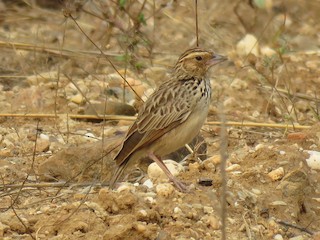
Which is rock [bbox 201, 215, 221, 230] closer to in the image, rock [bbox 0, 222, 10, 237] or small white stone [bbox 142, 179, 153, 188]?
small white stone [bbox 142, 179, 153, 188]

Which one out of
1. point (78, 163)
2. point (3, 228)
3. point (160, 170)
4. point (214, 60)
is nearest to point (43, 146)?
point (78, 163)

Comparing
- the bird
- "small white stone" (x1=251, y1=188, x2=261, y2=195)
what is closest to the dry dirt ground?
"small white stone" (x1=251, y1=188, x2=261, y2=195)

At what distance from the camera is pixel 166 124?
267 inches

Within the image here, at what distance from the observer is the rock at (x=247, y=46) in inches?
416

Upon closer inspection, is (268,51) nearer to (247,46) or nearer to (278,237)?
(247,46)

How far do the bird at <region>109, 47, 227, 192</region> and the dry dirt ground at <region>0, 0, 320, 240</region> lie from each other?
21 cm

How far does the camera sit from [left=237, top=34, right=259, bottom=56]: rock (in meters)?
10.6

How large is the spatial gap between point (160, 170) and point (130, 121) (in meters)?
1.60

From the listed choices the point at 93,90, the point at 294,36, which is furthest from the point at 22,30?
the point at 294,36

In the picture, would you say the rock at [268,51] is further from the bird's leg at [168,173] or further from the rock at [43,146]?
the bird's leg at [168,173]

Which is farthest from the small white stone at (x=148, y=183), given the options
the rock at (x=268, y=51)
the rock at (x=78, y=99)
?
the rock at (x=268, y=51)

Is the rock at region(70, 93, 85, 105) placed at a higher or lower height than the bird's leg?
lower

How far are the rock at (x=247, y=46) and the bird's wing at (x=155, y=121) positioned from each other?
144 inches

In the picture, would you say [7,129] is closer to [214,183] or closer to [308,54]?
[214,183]
